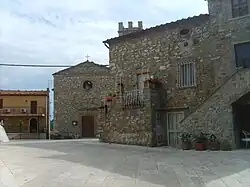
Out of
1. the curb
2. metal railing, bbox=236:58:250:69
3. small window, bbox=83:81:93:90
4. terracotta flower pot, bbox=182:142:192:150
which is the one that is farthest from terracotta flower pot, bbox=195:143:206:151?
small window, bbox=83:81:93:90

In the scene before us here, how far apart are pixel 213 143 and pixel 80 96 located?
69.8 ft

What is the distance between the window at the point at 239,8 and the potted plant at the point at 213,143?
5648 mm

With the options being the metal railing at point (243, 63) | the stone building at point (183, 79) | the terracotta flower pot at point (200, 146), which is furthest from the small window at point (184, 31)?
the terracotta flower pot at point (200, 146)

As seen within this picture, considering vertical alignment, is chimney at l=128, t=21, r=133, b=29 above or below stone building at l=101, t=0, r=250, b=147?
above

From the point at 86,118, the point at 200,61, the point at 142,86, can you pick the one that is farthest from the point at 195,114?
the point at 86,118

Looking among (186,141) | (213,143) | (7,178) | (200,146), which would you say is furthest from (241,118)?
(7,178)

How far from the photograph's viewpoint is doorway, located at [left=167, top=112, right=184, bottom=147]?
1703 cm

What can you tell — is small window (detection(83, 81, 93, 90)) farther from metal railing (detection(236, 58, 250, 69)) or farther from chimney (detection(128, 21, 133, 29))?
metal railing (detection(236, 58, 250, 69))

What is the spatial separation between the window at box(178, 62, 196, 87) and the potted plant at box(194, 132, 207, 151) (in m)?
3.16

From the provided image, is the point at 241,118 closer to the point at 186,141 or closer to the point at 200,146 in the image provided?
the point at 200,146

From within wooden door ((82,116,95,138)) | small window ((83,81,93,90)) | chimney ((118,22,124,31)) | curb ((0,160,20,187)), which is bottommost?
curb ((0,160,20,187))

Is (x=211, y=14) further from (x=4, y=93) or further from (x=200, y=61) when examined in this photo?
(x=4, y=93)

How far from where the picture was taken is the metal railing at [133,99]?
17.4 meters

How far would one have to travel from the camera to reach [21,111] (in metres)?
40.7
